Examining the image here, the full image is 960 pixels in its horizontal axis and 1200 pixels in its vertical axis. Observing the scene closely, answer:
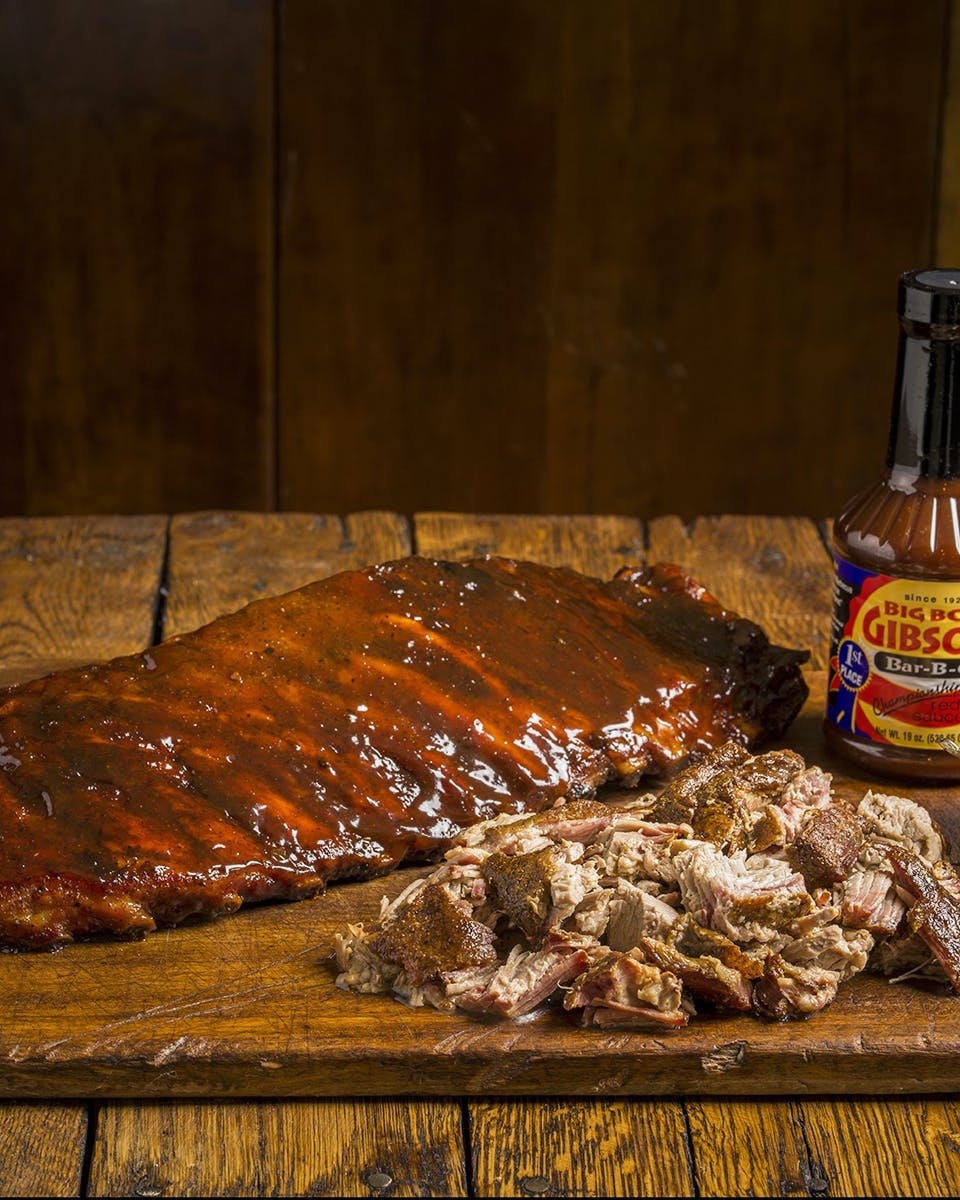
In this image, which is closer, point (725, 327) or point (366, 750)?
point (366, 750)

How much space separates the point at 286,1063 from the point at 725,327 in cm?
383

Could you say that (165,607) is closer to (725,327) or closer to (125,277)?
(125,277)

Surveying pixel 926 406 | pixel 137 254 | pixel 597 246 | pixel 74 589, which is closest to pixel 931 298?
pixel 926 406

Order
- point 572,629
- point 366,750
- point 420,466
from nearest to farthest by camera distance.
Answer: point 366,750
point 572,629
point 420,466

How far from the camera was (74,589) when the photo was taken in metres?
3.87

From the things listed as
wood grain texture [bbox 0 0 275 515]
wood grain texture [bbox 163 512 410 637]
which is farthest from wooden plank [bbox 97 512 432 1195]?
wood grain texture [bbox 0 0 275 515]

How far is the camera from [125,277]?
546cm

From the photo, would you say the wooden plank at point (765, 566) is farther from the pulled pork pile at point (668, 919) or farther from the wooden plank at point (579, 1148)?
the wooden plank at point (579, 1148)

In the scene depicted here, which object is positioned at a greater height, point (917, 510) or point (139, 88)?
point (139, 88)

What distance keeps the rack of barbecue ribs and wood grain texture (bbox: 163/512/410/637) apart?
0.80m

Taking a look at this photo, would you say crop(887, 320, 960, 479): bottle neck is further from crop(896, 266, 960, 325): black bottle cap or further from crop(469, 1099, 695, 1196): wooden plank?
crop(469, 1099, 695, 1196): wooden plank

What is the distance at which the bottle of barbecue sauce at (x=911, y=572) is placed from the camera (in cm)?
278

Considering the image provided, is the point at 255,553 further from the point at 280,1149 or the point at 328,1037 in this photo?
Answer: the point at 280,1149

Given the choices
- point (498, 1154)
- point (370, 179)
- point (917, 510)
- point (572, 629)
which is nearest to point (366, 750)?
point (572, 629)
